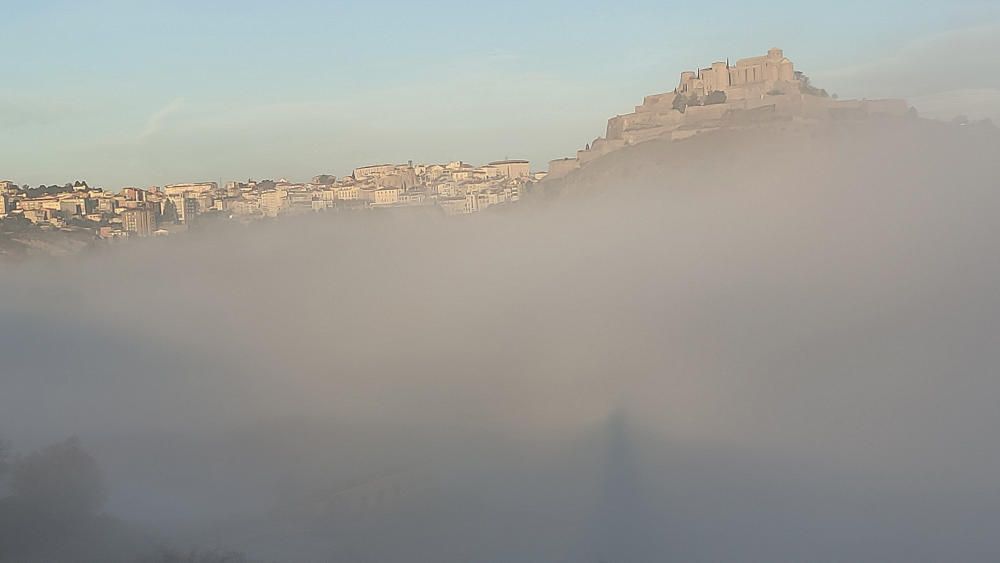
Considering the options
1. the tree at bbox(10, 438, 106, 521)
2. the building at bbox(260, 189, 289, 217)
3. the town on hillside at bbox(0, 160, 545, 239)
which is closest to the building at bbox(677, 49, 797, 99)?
the town on hillside at bbox(0, 160, 545, 239)

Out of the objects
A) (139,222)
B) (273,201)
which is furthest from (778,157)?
(139,222)

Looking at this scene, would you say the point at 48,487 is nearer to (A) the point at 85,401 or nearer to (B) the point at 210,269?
(A) the point at 85,401

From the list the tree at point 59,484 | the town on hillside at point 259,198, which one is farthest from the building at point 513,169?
the tree at point 59,484

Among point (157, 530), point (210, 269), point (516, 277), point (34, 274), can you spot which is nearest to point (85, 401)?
point (34, 274)

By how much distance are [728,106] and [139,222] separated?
2094 centimetres

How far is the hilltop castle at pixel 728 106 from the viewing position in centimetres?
3662

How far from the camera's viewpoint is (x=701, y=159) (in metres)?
40.0

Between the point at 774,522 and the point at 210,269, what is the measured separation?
85.7 feet

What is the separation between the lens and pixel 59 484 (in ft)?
82.2

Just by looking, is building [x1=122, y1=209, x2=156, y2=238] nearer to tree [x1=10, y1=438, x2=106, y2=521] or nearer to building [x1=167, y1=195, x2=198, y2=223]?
building [x1=167, y1=195, x2=198, y2=223]

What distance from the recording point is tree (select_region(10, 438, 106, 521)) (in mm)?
23188

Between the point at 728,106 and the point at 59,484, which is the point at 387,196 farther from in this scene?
the point at 59,484

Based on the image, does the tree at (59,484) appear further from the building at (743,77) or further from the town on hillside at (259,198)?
the building at (743,77)

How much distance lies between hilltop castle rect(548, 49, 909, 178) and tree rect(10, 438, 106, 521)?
19.4m
